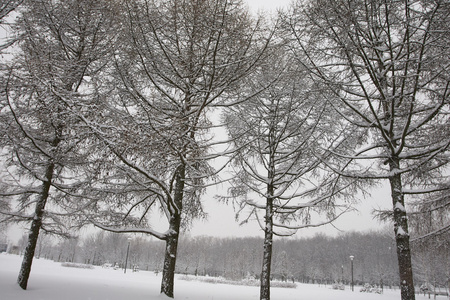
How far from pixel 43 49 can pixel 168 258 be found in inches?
228

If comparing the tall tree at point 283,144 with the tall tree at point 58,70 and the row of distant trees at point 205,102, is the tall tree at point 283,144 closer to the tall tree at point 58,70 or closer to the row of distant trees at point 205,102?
the row of distant trees at point 205,102

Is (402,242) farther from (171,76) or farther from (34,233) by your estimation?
(34,233)

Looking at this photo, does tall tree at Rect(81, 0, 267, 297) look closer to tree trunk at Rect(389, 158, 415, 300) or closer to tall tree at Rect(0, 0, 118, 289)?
tall tree at Rect(0, 0, 118, 289)

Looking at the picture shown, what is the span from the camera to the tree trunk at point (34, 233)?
6.88 m

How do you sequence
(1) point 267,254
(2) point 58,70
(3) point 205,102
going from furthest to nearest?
(1) point 267,254 < (2) point 58,70 < (3) point 205,102

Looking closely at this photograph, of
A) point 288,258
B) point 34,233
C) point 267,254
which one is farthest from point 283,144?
point 288,258

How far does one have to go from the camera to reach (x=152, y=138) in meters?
4.15

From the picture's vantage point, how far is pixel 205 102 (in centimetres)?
514

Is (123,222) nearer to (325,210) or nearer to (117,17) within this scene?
(117,17)

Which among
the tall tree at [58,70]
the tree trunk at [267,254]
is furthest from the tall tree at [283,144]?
the tall tree at [58,70]

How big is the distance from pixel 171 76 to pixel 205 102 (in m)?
2.10

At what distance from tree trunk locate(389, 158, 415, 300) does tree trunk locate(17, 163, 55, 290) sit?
8522mm

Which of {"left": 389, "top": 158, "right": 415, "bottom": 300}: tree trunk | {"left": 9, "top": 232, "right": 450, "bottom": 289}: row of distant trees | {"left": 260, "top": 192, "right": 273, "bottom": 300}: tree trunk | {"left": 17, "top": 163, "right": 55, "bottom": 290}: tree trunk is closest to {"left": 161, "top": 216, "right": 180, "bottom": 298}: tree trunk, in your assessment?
{"left": 260, "top": 192, "right": 273, "bottom": 300}: tree trunk

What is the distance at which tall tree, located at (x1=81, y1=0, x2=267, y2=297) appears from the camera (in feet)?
14.2
